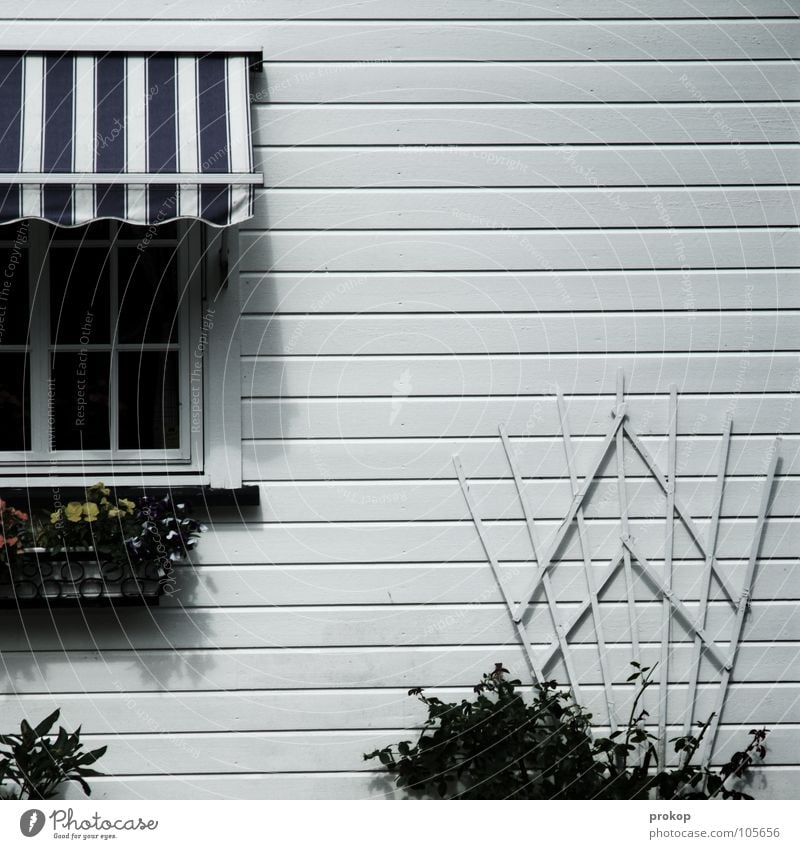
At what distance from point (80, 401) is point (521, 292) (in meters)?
1.77

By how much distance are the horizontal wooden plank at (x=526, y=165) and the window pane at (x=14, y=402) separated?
123cm

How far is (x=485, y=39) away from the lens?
12.3 ft

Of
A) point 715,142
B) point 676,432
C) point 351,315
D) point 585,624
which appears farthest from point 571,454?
point 715,142

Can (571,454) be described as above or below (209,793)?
above

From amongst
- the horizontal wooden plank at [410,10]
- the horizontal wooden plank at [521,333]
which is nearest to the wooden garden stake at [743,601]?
the horizontal wooden plank at [521,333]

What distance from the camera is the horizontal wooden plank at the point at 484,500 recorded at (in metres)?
3.73

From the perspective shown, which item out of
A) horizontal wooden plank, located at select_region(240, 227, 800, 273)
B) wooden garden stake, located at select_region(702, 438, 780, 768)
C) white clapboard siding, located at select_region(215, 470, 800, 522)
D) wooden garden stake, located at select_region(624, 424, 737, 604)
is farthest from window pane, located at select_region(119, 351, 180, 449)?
wooden garden stake, located at select_region(702, 438, 780, 768)

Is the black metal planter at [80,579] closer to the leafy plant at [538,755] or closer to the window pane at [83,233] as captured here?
the leafy plant at [538,755]

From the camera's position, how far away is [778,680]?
3789 millimetres

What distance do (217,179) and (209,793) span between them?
89.6 inches

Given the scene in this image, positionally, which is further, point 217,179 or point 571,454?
point 571,454

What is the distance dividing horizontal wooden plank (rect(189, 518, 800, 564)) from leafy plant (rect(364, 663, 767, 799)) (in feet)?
1.57

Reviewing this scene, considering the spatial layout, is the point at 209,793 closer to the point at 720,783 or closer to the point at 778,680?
the point at 720,783

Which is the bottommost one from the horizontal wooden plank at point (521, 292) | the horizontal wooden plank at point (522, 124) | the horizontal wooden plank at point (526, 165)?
the horizontal wooden plank at point (521, 292)
